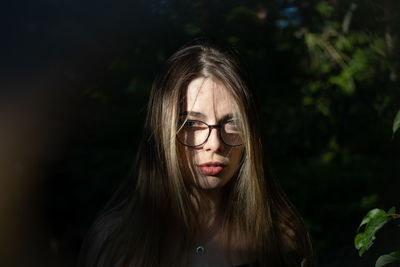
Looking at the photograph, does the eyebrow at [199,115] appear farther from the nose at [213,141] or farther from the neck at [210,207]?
the neck at [210,207]

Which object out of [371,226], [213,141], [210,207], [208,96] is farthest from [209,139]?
[371,226]

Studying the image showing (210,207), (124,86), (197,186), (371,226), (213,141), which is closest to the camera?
(371,226)

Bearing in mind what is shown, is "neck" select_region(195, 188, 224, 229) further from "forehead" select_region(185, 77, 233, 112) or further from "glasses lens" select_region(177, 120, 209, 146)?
"forehead" select_region(185, 77, 233, 112)

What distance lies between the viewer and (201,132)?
4.99 ft

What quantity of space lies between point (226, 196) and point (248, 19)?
1.36 metres

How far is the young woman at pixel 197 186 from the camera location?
154cm

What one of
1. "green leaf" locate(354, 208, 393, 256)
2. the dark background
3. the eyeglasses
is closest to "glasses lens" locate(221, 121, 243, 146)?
the eyeglasses

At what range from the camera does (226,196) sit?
5.80 ft

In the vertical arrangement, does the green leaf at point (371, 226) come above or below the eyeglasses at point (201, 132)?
below

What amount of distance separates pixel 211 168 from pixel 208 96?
0.84 ft

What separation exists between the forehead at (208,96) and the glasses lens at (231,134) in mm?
53

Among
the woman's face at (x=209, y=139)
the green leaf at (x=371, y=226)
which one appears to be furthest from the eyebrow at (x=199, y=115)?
the green leaf at (x=371, y=226)

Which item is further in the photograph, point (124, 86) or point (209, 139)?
point (124, 86)

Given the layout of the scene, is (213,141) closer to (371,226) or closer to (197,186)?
(197,186)
